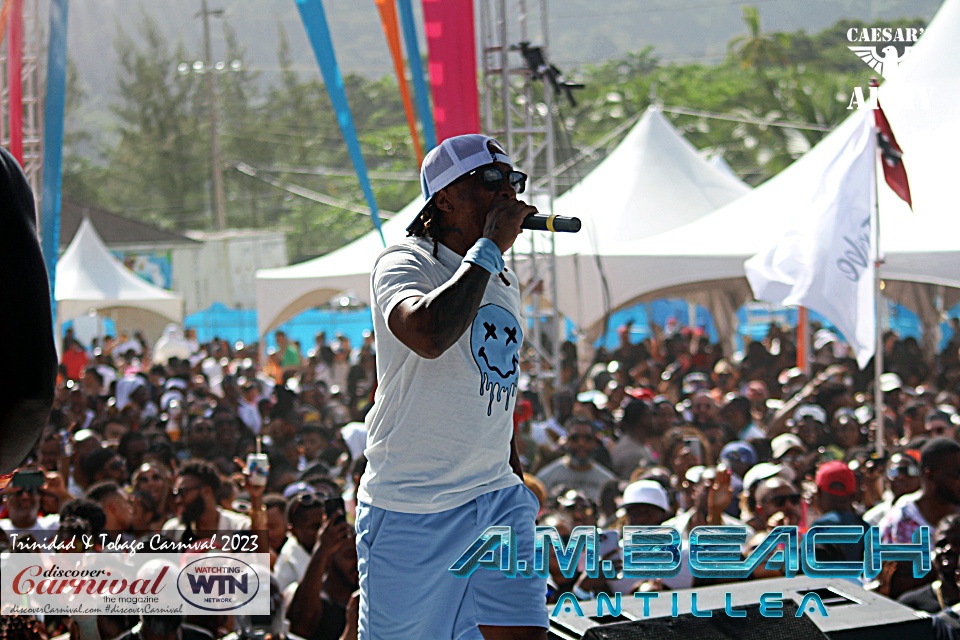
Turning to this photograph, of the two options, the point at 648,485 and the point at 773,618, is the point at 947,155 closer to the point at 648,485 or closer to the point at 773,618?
the point at 648,485

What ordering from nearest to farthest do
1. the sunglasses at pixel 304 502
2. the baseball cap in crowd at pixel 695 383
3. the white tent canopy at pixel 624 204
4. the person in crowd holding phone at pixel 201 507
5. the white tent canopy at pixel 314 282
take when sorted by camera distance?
the sunglasses at pixel 304 502, the person in crowd holding phone at pixel 201 507, the baseball cap in crowd at pixel 695 383, the white tent canopy at pixel 624 204, the white tent canopy at pixel 314 282

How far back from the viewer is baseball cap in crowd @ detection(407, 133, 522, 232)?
2596mm

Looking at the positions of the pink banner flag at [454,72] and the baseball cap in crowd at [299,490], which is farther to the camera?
the pink banner flag at [454,72]

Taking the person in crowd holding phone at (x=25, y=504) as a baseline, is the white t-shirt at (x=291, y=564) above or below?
below

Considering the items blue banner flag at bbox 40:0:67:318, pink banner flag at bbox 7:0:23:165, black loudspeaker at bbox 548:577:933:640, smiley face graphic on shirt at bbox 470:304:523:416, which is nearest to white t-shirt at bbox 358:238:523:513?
smiley face graphic on shirt at bbox 470:304:523:416

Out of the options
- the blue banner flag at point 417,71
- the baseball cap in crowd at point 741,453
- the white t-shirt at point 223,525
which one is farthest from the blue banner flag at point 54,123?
the baseball cap in crowd at point 741,453

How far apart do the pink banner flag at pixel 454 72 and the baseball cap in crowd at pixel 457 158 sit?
4293mm

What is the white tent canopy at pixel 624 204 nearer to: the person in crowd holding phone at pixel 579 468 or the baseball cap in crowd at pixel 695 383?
the baseball cap in crowd at pixel 695 383

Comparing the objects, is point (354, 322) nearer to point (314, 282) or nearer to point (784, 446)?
point (314, 282)

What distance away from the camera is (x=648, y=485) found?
520 cm

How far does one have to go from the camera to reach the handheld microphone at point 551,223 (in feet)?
8.41

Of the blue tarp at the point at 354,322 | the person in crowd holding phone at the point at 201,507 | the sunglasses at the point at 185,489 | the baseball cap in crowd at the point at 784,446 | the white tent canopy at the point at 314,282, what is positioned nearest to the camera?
the person in crowd holding phone at the point at 201,507

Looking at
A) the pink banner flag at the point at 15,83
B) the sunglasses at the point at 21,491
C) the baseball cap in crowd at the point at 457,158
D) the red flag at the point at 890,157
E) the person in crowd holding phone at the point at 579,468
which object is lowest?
the person in crowd holding phone at the point at 579,468

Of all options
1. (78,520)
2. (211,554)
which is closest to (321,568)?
(211,554)
